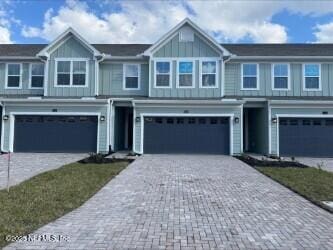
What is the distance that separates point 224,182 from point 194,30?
11.7 metres

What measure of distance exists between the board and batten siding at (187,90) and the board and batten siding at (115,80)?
842 millimetres

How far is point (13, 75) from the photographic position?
20.5 meters

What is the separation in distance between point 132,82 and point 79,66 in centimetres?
323

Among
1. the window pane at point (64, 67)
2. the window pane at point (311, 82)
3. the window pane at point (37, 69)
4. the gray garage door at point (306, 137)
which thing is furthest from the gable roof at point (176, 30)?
the window pane at point (37, 69)

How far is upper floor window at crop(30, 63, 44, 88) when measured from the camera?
20312 mm

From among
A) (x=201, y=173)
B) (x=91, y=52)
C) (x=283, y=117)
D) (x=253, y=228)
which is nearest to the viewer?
(x=253, y=228)

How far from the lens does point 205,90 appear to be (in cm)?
1922

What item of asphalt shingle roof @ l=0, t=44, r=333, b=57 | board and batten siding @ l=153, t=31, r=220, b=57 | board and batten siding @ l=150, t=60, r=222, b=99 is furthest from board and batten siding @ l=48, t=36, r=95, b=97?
board and batten siding @ l=153, t=31, r=220, b=57

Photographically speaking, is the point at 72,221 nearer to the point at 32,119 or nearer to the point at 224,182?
the point at 224,182

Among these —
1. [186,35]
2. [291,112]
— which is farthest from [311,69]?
[186,35]

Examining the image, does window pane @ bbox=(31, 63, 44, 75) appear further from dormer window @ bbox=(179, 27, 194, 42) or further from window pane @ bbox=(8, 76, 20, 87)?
dormer window @ bbox=(179, 27, 194, 42)

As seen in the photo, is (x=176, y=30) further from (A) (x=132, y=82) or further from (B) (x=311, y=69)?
(B) (x=311, y=69)

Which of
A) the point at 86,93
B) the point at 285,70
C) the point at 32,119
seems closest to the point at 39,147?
the point at 32,119

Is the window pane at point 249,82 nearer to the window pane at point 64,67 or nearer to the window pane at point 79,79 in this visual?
the window pane at point 79,79
